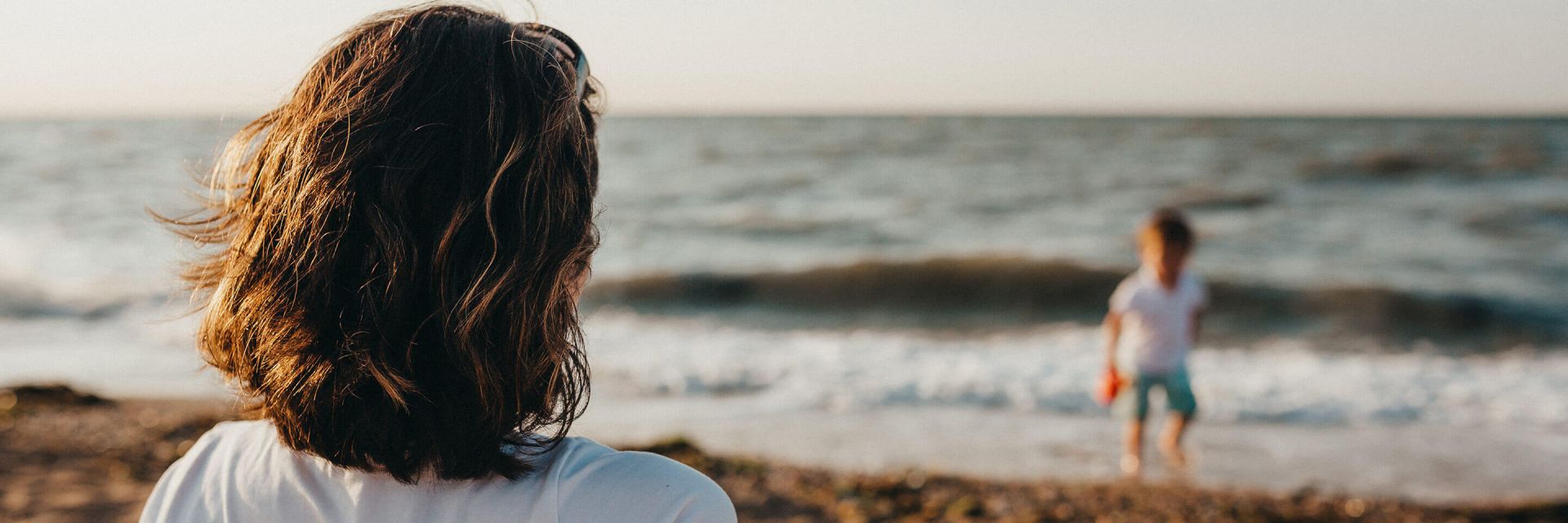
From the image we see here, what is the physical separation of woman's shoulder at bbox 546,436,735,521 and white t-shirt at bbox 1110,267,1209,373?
16.5ft

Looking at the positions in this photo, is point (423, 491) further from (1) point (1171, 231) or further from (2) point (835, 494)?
(1) point (1171, 231)

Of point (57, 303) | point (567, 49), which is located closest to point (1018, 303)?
point (57, 303)

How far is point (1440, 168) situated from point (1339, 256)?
11224mm

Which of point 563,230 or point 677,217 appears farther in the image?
point 677,217

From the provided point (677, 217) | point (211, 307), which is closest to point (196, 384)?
point (211, 307)

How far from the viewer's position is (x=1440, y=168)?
21750 mm

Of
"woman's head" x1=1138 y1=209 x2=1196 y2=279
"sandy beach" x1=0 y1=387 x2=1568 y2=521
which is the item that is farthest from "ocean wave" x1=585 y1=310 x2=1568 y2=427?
"sandy beach" x1=0 y1=387 x2=1568 y2=521

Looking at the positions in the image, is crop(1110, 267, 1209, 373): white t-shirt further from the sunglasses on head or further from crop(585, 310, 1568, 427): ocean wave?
the sunglasses on head

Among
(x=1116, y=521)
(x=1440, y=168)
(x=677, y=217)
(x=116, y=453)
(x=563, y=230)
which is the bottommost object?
(x=677, y=217)

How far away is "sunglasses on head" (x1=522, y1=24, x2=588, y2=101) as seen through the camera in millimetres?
1039

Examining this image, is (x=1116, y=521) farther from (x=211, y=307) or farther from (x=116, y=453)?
(x=116, y=453)

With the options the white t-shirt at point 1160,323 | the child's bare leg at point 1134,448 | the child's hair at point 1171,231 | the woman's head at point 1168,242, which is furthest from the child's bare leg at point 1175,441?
the child's hair at point 1171,231

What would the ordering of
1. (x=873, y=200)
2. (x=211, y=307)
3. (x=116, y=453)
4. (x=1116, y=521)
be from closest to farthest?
(x=211, y=307) < (x=1116, y=521) < (x=116, y=453) < (x=873, y=200)

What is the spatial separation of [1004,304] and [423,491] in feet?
36.7
